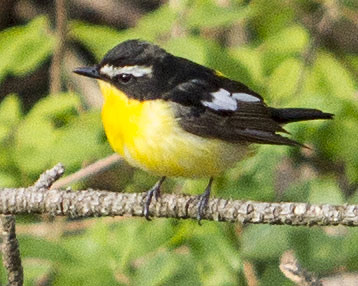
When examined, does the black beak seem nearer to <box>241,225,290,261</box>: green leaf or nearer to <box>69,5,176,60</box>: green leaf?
<box>69,5,176,60</box>: green leaf

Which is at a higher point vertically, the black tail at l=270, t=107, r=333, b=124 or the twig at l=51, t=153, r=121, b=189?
the black tail at l=270, t=107, r=333, b=124

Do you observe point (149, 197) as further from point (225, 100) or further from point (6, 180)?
point (6, 180)

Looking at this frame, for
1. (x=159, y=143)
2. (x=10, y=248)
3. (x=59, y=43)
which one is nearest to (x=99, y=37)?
(x=59, y=43)

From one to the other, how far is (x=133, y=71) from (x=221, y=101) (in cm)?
42

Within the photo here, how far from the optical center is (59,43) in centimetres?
495

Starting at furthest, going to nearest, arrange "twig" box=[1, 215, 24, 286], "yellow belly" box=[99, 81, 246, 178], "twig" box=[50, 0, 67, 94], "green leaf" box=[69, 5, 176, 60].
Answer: "twig" box=[50, 0, 67, 94]
"green leaf" box=[69, 5, 176, 60]
"yellow belly" box=[99, 81, 246, 178]
"twig" box=[1, 215, 24, 286]

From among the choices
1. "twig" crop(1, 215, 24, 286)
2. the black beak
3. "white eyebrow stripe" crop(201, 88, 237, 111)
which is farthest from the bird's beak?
"twig" crop(1, 215, 24, 286)

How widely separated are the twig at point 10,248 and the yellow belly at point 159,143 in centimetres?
80

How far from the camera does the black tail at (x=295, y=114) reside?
13.3 ft

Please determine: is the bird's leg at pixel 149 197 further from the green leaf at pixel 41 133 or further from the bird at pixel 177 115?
the green leaf at pixel 41 133

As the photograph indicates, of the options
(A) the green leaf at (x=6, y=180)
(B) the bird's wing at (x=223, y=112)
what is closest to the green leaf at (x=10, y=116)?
(A) the green leaf at (x=6, y=180)

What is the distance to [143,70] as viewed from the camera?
4.08m

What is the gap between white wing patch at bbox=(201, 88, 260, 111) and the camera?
4.16 meters

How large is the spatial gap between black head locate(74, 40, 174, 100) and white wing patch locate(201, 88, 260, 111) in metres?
0.23
